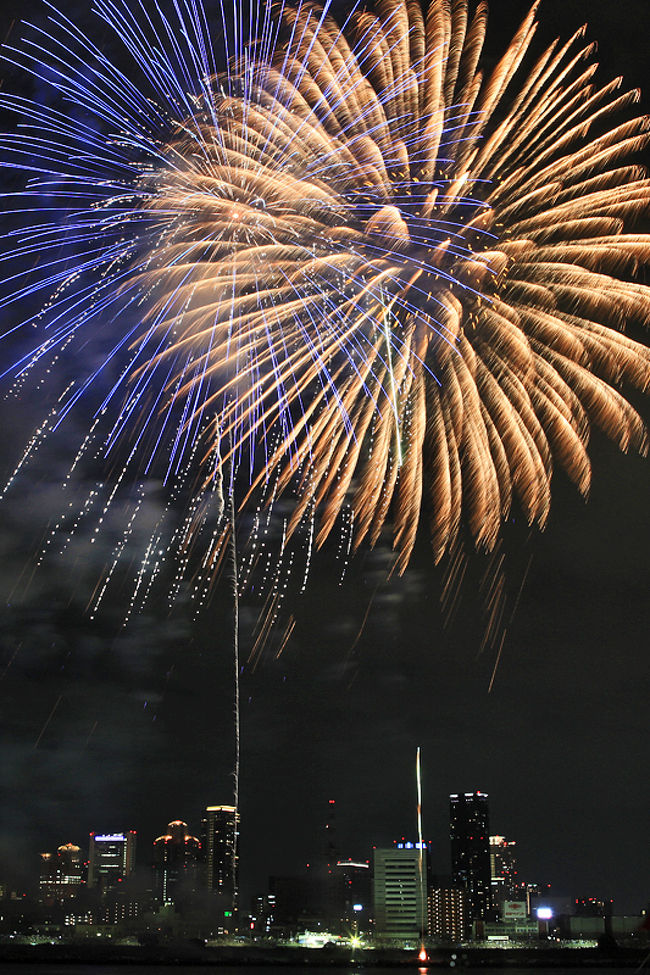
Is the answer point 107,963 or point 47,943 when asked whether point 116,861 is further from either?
point 107,963

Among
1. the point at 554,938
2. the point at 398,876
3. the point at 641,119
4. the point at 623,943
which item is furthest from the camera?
the point at 398,876

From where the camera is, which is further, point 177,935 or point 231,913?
point 231,913

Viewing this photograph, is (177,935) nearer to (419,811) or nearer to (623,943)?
(623,943)

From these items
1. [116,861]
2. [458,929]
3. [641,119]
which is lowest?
[458,929]

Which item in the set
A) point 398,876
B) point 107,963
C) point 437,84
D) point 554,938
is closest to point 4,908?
point 107,963

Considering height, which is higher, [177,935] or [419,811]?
[419,811]

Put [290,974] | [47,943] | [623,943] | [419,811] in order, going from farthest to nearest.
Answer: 1. [623,943]
2. [47,943]
3. [290,974]
4. [419,811]
